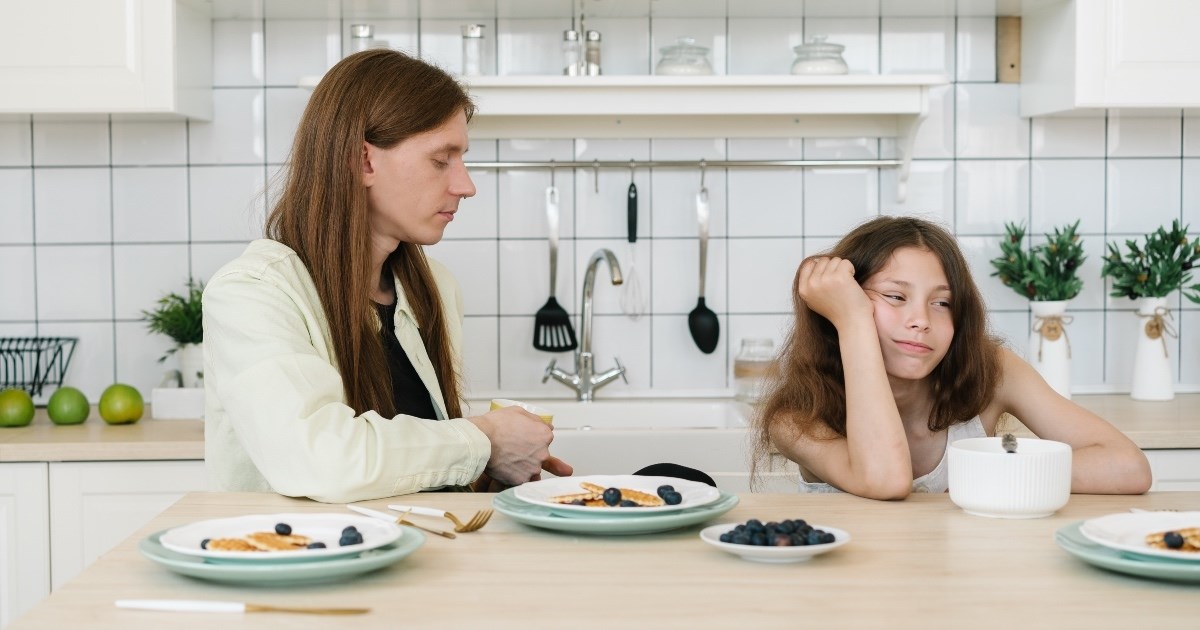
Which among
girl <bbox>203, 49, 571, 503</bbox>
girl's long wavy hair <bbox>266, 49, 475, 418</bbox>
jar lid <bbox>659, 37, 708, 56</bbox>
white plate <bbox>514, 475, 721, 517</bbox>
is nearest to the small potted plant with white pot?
girl <bbox>203, 49, 571, 503</bbox>

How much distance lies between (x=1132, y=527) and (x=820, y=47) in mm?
1635

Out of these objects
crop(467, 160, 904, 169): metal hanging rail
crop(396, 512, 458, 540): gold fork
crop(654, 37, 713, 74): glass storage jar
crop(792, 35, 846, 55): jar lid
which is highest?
crop(792, 35, 846, 55): jar lid

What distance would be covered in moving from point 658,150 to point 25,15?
1.31m

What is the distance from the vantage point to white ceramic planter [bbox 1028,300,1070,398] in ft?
8.55

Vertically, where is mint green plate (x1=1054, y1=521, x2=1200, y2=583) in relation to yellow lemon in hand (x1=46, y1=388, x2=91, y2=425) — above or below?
above

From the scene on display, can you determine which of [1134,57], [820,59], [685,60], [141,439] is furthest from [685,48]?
[141,439]

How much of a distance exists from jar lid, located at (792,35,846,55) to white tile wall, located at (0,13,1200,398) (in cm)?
19

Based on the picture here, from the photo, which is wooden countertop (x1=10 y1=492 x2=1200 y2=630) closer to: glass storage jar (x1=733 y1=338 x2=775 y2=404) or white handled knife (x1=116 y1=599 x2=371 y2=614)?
white handled knife (x1=116 y1=599 x2=371 y2=614)

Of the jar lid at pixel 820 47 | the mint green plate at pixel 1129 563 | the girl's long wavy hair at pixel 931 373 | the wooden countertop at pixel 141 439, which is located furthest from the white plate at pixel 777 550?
the jar lid at pixel 820 47

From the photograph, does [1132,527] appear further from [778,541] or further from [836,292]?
[836,292]

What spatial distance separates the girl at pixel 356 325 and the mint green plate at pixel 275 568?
0.32m

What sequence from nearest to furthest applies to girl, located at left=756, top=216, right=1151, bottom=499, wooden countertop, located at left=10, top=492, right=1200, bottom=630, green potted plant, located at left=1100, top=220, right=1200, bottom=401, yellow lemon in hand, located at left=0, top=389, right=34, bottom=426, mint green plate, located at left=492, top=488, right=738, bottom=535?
1. wooden countertop, located at left=10, top=492, right=1200, bottom=630
2. mint green plate, located at left=492, top=488, right=738, bottom=535
3. girl, located at left=756, top=216, right=1151, bottom=499
4. yellow lemon in hand, located at left=0, top=389, right=34, bottom=426
5. green potted plant, located at left=1100, top=220, right=1200, bottom=401

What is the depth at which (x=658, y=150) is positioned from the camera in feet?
9.11

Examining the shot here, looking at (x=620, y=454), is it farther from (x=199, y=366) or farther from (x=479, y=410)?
(x=199, y=366)
